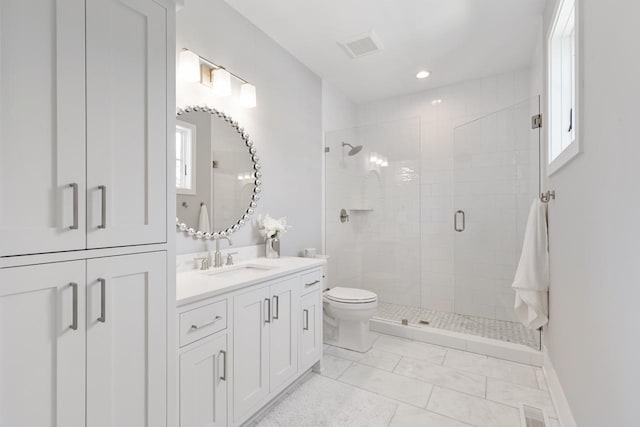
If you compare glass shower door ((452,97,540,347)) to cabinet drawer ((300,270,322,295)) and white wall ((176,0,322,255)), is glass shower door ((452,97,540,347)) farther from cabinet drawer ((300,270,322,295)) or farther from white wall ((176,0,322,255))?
cabinet drawer ((300,270,322,295))

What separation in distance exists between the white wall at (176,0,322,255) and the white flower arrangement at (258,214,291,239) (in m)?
0.06

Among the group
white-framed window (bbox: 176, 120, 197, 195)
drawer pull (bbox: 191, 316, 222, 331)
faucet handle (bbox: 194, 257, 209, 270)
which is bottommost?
drawer pull (bbox: 191, 316, 222, 331)

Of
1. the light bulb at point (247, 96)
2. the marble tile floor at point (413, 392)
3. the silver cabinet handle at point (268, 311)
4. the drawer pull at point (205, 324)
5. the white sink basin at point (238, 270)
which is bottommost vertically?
the marble tile floor at point (413, 392)

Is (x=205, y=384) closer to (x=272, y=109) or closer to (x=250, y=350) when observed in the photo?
(x=250, y=350)

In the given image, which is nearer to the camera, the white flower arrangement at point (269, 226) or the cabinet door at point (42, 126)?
the cabinet door at point (42, 126)

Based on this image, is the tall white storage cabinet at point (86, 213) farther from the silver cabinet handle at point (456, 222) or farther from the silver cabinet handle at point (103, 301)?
the silver cabinet handle at point (456, 222)

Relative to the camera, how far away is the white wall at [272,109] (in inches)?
78.0

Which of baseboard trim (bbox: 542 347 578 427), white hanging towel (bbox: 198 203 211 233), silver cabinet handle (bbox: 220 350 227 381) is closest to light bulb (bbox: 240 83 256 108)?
white hanging towel (bbox: 198 203 211 233)

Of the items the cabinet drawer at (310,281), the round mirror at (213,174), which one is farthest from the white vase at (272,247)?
the cabinet drawer at (310,281)

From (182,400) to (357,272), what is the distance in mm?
2325

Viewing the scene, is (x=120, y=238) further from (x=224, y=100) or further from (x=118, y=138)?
(x=224, y=100)

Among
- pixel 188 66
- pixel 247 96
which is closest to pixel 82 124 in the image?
pixel 188 66

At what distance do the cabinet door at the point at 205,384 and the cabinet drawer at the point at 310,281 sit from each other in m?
0.68

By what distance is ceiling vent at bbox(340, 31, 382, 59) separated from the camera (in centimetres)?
251
